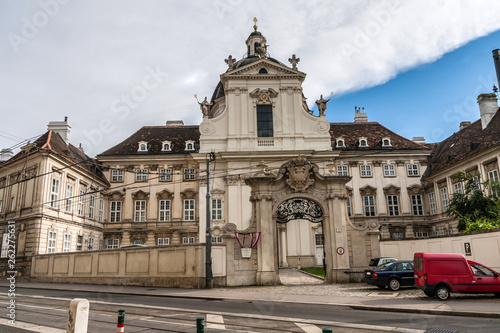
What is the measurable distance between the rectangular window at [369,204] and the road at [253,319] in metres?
32.3

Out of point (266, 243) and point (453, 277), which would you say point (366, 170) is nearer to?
point (266, 243)

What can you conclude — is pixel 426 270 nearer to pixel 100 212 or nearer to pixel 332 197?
pixel 332 197

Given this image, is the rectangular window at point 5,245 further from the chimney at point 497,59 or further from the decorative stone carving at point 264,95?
the chimney at point 497,59

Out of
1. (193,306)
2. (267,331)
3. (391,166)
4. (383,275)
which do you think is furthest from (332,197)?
(391,166)

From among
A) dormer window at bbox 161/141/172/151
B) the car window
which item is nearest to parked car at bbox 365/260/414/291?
the car window

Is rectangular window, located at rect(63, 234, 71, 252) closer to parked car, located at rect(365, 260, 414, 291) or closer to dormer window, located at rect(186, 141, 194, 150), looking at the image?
dormer window, located at rect(186, 141, 194, 150)

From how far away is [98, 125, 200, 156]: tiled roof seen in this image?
47.8m

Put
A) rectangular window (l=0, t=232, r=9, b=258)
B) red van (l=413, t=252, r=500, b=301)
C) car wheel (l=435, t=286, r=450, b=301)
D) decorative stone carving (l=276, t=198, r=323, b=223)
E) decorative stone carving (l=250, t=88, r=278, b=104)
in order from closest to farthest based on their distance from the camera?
red van (l=413, t=252, r=500, b=301), car wheel (l=435, t=286, r=450, b=301), decorative stone carving (l=276, t=198, r=323, b=223), rectangular window (l=0, t=232, r=9, b=258), decorative stone carving (l=250, t=88, r=278, b=104)

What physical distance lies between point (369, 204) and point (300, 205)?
23262mm

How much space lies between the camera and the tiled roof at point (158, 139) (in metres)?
47.8

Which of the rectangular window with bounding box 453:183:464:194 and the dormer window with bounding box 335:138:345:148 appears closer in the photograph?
the rectangular window with bounding box 453:183:464:194

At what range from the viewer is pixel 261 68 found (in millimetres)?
44094

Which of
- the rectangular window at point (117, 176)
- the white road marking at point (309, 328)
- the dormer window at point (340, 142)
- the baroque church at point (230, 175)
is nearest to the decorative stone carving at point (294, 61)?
the baroque church at point (230, 175)

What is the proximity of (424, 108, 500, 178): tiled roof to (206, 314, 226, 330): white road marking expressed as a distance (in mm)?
29069
